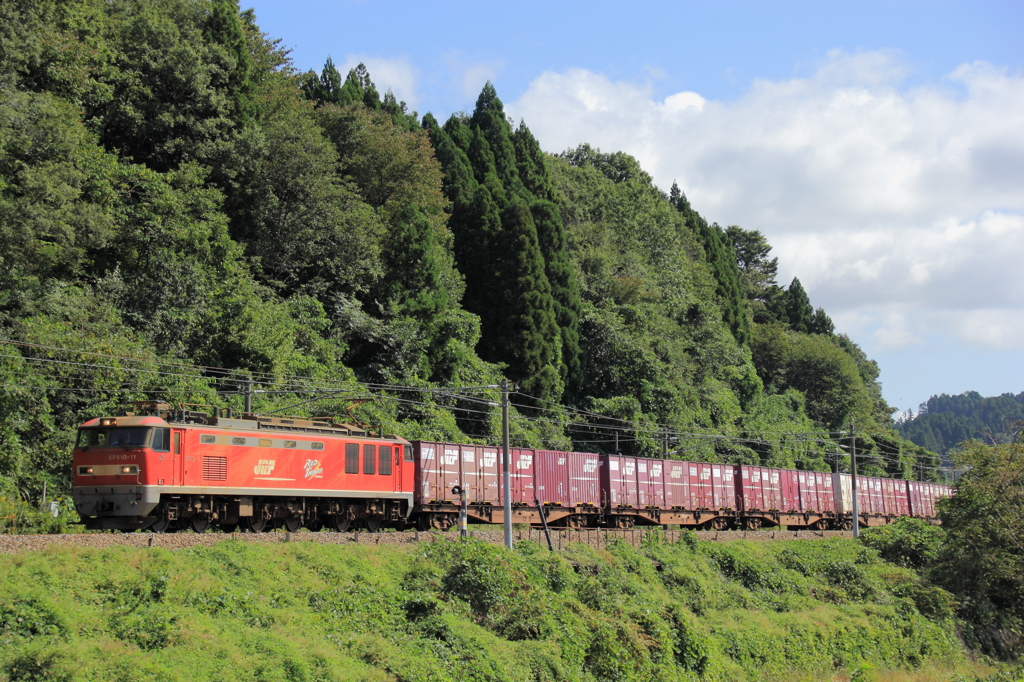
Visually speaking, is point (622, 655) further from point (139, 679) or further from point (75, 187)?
point (75, 187)

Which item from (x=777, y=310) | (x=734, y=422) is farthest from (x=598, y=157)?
(x=734, y=422)

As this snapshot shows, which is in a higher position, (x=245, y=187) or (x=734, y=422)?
(x=245, y=187)

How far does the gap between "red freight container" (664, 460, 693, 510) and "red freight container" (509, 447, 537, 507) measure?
868 centimetres

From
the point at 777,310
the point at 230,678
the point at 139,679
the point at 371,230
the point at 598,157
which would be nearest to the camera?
the point at 139,679

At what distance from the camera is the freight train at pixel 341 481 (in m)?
22.5

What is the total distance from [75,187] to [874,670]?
3355 cm

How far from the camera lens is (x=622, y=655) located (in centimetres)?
2184

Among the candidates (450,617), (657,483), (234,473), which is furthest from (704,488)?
(450,617)

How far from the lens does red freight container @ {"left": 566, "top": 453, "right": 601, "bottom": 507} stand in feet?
116

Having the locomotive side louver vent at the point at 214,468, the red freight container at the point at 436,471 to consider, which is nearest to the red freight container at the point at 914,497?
the red freight container at the point at 436,471

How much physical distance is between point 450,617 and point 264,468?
330 inches

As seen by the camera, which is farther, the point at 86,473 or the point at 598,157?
the point at 598,157

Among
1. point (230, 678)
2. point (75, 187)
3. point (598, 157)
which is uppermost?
point (598, 157)

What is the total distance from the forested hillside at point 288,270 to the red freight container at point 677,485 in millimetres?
9462
